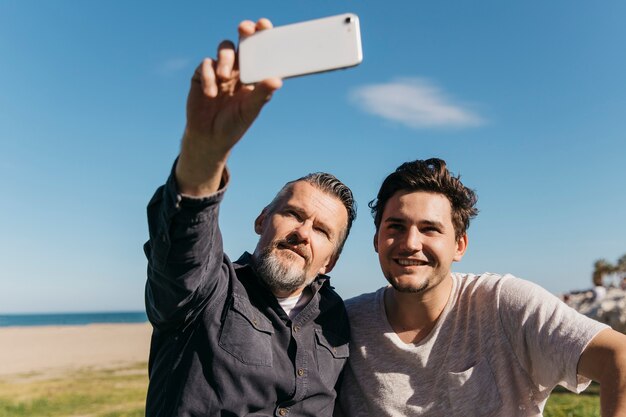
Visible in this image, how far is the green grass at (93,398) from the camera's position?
1020cm

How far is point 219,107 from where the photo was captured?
6.87 ft

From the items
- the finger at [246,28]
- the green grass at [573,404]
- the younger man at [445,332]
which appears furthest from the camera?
the green grass at [573,404]

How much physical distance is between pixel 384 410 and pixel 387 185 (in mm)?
1517

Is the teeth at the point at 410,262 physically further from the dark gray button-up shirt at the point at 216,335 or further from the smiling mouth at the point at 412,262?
the dark gray button-up shirt at the point at 216,335

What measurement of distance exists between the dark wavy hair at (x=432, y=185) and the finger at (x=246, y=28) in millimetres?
2169

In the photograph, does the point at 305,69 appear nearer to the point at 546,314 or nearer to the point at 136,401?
the point at 546,314

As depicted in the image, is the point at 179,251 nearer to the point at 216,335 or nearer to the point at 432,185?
the point at 216,335

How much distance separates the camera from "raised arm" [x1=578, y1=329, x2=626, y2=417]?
2.98 metres

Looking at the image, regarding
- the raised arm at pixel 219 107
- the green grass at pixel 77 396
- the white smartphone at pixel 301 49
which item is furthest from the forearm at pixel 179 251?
the green grass at pixel 77 396

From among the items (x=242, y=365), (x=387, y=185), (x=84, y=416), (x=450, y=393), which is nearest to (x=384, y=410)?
(x=450, y=393)

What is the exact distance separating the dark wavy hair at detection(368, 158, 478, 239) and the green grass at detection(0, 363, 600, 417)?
5476 mm

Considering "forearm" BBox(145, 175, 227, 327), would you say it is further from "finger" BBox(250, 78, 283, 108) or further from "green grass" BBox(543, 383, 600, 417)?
"green grass" BBox(543, 383, 600, 417)

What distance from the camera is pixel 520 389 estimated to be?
3.55 meters

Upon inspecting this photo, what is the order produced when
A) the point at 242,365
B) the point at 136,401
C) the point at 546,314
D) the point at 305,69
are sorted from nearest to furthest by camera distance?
the point at 305,69, the point at 242,365, the point at 546,314, the point at 136,401
